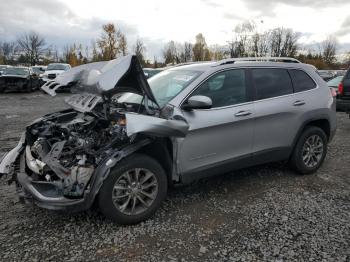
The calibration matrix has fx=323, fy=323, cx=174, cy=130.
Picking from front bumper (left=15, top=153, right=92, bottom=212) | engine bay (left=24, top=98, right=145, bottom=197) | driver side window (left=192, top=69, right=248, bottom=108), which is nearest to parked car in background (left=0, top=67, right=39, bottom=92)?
engine bay (left=24, top=98, right=145, bottom=197)

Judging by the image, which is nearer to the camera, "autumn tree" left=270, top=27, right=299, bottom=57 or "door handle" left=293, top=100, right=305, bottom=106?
"door handle" left=293, top=100, right=305, bottom=106

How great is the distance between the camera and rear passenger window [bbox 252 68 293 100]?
171 inches

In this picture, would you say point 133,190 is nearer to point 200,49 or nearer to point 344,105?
point 344,105

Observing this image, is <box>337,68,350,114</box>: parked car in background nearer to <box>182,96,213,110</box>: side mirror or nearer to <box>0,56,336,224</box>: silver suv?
<box>0,56,336,224</box>: silver suv

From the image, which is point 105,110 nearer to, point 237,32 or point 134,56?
point 134,56

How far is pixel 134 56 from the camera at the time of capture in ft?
11.3

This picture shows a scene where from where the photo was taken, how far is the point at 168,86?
4.16 m

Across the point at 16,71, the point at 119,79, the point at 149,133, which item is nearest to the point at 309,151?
the point at 149,133

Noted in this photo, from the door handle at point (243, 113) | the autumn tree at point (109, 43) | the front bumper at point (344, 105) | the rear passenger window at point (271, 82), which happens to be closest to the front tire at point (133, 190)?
the door handle at point (243, 113)

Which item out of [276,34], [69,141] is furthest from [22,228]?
[276,34]

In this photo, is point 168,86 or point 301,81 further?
point 301,81

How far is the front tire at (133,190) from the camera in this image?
3.26m

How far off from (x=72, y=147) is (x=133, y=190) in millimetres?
814

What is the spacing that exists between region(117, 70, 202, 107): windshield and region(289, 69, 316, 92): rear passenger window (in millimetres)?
1655
